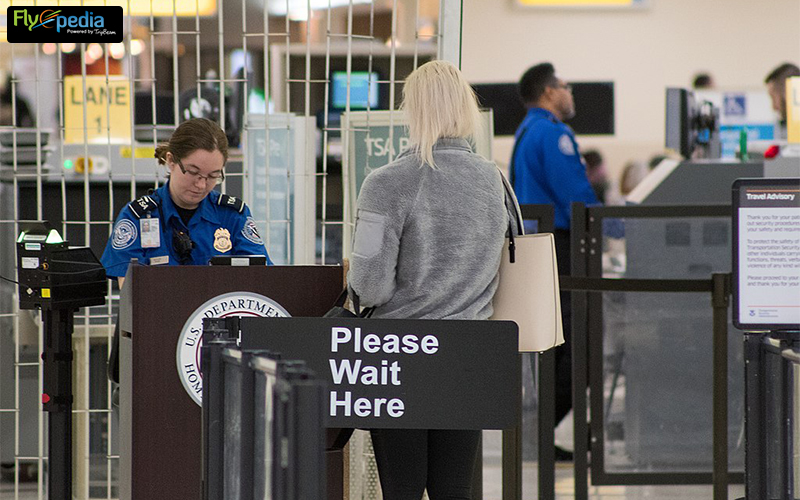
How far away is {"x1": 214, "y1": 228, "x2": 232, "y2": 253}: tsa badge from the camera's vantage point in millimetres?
3082

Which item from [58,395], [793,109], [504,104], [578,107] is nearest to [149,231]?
[58,395]

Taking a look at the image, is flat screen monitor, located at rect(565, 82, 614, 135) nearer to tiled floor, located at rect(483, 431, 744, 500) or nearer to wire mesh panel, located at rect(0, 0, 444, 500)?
wire mesh panel, located at rect(0, 0, 444, 500)

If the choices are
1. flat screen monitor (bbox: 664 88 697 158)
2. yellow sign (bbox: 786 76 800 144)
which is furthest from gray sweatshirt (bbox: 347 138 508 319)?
flat screen monitor (bbox: 664 88 697 158)

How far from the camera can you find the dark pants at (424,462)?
8.79ft

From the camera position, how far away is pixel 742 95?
9.16 meters

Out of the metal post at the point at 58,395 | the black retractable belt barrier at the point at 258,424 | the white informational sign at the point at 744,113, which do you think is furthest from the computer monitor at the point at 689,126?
the black retractable belt barrier at the point at 258,424

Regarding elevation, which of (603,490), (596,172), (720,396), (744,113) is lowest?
(603,490)

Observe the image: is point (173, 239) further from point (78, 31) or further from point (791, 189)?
point (791, 189)

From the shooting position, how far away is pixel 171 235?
3037 mm

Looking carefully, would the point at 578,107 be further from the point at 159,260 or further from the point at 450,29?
the point at 159,260

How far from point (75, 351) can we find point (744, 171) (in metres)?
2.86

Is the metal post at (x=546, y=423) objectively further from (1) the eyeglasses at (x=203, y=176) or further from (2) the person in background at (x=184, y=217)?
(1) the eyeglasses at (x=203, y=176)

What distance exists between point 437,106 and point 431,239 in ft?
0.99

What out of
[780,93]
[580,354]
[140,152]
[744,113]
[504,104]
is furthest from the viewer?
[744,113]
